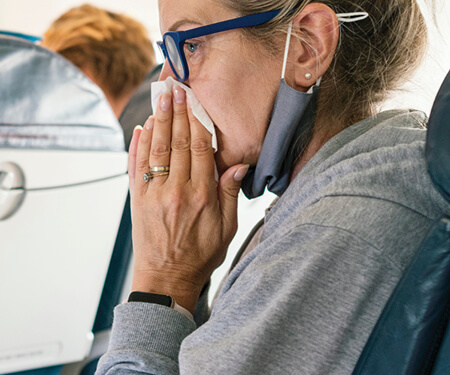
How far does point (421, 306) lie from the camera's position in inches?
22.8

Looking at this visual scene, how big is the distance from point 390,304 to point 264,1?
0.53 metres

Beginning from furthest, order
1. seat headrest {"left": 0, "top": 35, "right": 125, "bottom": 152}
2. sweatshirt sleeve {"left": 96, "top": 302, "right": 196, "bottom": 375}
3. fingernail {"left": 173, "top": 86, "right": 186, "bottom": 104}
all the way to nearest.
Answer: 1. seat headrest {"left": 0, "top": 35, "right": 125, "bottom": 152}
2. fingernail {"left": 173, "top": 86, "right": 186, "bottom": 104}
3. sweatshirt sleeve {"left": 96, "top": 302, "right": 196, "bottom": 375}

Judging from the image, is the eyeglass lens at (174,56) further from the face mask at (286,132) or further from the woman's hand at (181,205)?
the face mask at (286,132)

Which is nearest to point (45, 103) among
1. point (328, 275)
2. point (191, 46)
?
point (191, 46)

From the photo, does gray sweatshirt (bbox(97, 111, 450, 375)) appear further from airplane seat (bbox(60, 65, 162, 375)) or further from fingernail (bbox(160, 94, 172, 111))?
airplane seat (bbox(60, 65, 162, 375))

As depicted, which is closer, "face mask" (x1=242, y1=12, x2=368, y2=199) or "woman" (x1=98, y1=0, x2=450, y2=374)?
"woman" (x1=98, y1=0, x2=450, y2=374)

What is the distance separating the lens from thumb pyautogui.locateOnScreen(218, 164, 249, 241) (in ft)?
3.22

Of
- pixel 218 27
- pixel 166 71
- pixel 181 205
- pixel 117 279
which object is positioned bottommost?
pixel 117 279

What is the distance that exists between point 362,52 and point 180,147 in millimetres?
374

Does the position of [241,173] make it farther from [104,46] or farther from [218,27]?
[104,46]

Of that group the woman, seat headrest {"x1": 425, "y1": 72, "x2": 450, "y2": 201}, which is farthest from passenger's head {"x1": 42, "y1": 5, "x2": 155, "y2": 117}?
seat headrest {"x1": 425, "y1": 72, "x2": 450, "y2": 201}

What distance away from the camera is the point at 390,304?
1.91ft

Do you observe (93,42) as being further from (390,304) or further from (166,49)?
(390,304)

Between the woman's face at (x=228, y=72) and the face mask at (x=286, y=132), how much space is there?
2 centimetres
